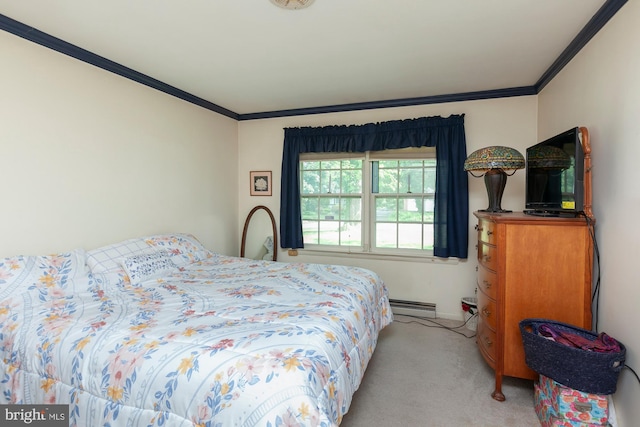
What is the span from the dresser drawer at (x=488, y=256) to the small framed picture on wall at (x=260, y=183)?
2.62 metres

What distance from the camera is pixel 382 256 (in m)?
3.74

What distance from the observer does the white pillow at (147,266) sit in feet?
7.75

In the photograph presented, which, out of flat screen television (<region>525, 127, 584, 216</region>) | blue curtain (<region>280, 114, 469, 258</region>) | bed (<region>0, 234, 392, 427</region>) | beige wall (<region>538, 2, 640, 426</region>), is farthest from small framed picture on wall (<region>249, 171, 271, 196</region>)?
beige wall (<region>538, 2, 640, 426</region>)

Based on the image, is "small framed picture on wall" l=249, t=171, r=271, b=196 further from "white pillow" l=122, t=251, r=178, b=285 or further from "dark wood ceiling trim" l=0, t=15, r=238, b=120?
"white pillow" l=122, t=251, r=178, b=285

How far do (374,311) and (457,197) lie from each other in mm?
1656

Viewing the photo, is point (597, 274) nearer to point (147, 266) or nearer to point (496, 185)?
point (496, 185)

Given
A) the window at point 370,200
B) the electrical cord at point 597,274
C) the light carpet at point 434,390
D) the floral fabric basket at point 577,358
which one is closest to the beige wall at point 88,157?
the window at point 370,200

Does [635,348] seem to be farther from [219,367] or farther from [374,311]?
[219,367]

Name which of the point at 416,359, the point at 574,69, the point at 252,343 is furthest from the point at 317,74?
the point at 416,359

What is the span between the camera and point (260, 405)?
1115mm

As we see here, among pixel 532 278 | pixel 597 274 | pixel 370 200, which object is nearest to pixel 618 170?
pixel 597 274

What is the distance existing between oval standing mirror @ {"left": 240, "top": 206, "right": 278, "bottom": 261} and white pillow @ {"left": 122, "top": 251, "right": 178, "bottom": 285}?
59.2 inches

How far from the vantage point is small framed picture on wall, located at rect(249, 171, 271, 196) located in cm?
420

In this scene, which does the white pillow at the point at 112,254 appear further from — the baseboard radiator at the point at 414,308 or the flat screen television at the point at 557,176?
the flat screen television at the point at 557,176
